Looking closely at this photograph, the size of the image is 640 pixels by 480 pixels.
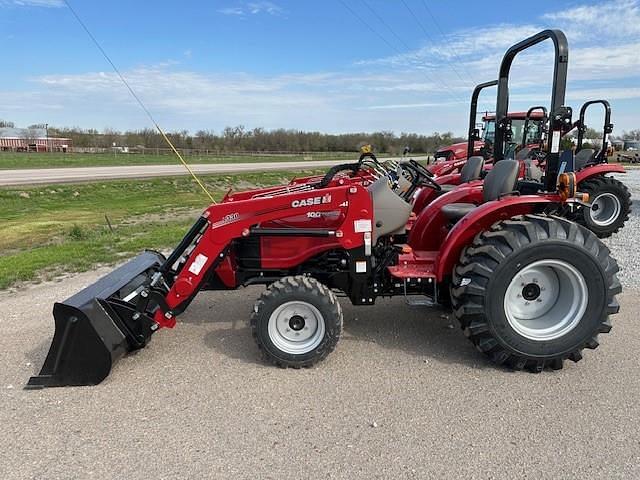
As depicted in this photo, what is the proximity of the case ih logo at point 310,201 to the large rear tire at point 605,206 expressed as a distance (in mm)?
6682

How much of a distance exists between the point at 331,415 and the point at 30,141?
71.9 meters

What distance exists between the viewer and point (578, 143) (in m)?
9.17

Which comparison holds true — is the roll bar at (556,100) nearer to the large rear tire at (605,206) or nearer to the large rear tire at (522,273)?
the large rear tire at (522,273)

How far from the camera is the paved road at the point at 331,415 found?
2.60m

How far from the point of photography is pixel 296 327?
12.2 feet

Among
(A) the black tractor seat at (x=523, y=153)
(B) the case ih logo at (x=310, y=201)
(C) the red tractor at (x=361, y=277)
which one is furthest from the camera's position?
(A) the black tractor seat at (x=523, y=153)

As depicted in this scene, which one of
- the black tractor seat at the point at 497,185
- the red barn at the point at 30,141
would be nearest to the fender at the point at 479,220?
the black tractor seat at the point at 497,185

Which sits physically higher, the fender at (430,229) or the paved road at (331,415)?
the fender at (430,229)

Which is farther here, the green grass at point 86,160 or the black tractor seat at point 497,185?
the green grass at point 86,160

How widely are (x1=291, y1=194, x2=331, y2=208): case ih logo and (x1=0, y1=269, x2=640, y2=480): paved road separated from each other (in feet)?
3.83

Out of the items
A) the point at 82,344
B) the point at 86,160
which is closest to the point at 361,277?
the point at 82,344

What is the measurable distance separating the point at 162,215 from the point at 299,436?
10.8 meters

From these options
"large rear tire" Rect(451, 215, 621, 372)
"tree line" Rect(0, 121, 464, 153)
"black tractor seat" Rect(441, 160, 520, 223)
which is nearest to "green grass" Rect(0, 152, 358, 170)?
"tree line" Rect(0, 121, 464, 153)

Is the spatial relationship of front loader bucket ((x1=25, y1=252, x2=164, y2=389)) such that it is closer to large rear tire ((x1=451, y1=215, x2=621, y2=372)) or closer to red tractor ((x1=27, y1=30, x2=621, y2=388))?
red tractor ((x1=27, y1=30, x2=621, y2=388))
